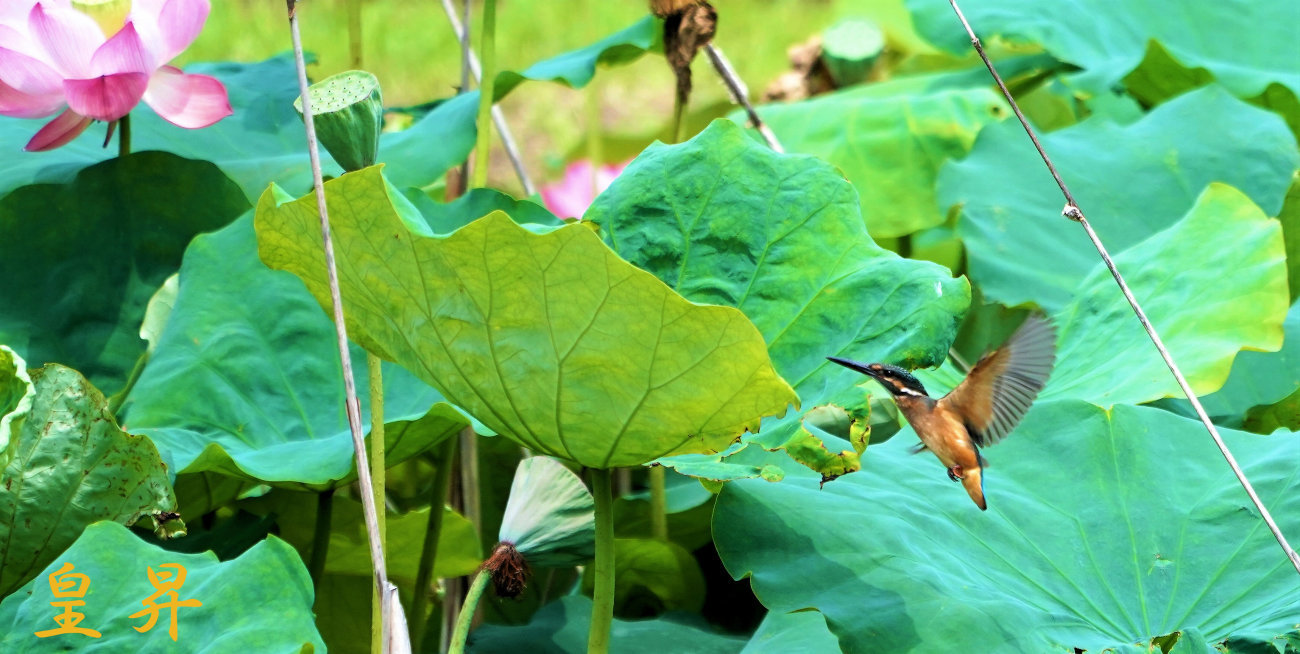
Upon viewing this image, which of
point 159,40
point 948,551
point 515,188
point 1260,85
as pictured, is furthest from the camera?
point 515,188

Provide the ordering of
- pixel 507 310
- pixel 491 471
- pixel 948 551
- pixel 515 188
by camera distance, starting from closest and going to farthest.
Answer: pixel 507 310, pixel 948 551, pixel 491 471, pixel 515 188

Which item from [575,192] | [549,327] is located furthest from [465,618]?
[575,192]

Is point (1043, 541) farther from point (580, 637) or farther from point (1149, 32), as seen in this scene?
point (1149, 32)

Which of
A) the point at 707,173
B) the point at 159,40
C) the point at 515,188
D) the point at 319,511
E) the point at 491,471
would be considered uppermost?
the point at 159,40

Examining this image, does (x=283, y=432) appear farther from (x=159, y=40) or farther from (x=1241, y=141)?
(x=1241, y=141)

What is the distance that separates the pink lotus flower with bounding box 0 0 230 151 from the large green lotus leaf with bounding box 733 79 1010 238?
2.74ft

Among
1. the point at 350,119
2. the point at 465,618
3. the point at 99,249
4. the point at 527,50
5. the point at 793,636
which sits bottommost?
the point at 527,50

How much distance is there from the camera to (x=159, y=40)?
3.04 feet

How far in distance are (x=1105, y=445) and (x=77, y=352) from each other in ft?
2.66

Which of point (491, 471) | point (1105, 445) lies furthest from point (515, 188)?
point (1105, 445)

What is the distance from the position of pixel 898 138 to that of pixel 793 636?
0.92m

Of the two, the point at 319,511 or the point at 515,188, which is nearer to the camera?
the point at 319,511

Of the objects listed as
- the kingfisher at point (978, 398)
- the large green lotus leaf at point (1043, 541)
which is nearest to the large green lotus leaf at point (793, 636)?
the large green lotus leaf at point (1043, 541)

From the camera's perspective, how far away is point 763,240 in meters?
0.84
